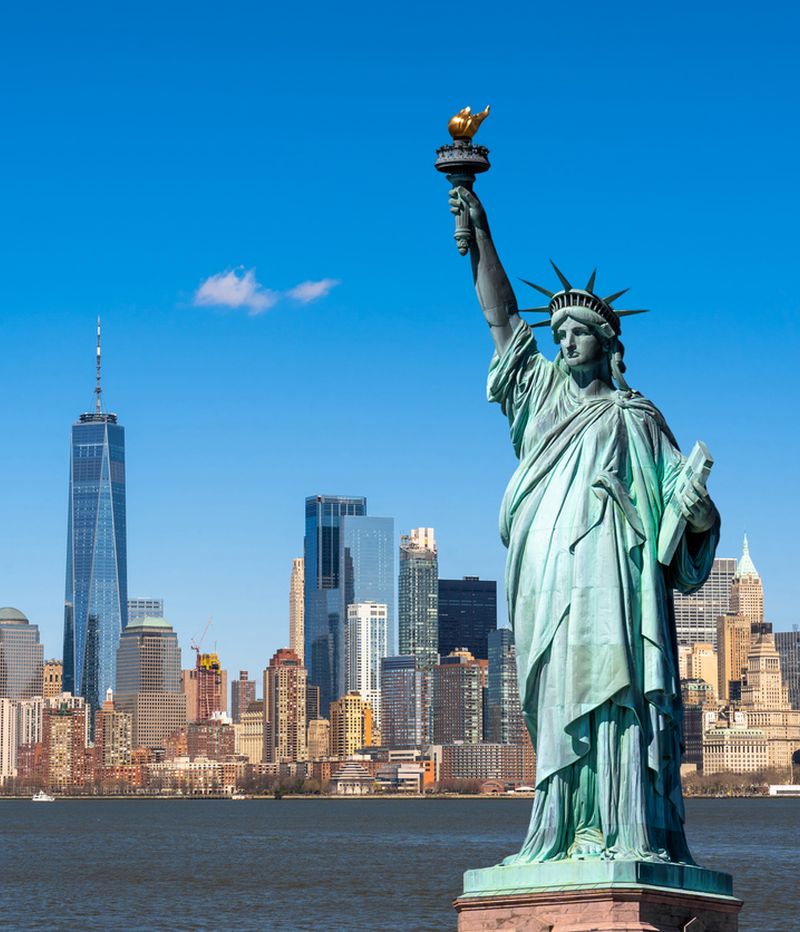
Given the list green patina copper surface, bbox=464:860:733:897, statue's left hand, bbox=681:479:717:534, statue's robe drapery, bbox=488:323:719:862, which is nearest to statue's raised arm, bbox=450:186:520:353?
statue's robe drapery, bbox=488:323:719:862

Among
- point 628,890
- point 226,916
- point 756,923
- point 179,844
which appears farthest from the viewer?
point 179,844

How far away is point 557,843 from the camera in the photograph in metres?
16.1

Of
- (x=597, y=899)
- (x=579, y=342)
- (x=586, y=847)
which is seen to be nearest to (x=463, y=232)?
(x=579, y=342)

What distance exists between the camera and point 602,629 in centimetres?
Answer: 1608

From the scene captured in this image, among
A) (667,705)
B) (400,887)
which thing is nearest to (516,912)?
(667,705)

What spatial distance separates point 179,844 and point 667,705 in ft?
305

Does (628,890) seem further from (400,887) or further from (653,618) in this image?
(400,887)

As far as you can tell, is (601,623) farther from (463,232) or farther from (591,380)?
(463,232)

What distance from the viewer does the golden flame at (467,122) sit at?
17281 mm

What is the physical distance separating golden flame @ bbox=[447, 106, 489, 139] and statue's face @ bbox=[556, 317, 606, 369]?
157 centimetres

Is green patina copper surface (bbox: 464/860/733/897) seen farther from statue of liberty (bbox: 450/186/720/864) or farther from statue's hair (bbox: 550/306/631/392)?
statue's hair (bbox: 550/306/631/392)

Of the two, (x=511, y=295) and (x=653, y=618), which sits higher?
(x=511, y=295)

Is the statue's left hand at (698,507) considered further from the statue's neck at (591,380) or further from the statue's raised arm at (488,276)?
the statue's raised arm at (488,276)

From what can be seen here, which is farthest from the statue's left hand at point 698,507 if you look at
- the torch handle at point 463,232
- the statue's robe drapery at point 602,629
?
the torch handle at point 463,232
